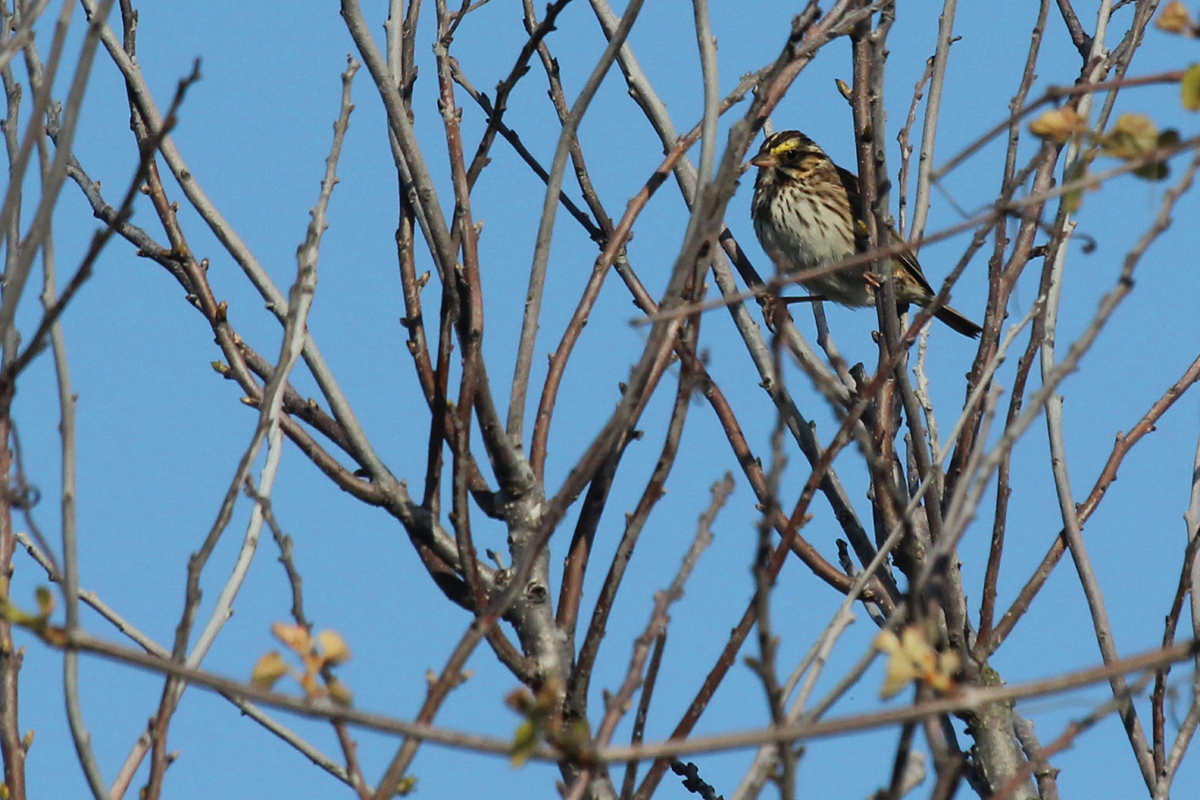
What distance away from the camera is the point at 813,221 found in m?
7.41

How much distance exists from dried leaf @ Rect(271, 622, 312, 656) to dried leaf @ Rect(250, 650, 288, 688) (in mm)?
75

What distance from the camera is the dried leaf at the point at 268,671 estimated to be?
5.58ft

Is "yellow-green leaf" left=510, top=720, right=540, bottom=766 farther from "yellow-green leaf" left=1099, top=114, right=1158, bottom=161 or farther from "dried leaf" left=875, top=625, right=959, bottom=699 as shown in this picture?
Result: "yellow-green leaf" left=1099, top=114, right=1158, bottom=161

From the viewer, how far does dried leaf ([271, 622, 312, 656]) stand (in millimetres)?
1788

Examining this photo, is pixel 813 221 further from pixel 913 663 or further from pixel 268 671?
pixel 268 671

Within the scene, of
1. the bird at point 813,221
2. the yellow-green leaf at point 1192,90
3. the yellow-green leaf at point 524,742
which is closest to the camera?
the yellow-green leaf at point 524,742

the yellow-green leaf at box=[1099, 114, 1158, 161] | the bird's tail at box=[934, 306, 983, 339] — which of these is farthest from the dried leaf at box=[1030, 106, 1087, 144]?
the bird's tail at box=[934, 306, 983, 339]

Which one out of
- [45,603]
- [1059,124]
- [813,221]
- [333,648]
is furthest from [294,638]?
[813,221]

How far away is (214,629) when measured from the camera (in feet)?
8.41

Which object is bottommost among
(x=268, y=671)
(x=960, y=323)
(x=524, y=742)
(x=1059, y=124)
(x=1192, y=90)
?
(x=524, y=742)

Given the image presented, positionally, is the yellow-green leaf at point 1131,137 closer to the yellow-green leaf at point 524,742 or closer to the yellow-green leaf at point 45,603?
the yellow-green leaf at point 524,742

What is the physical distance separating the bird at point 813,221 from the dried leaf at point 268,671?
18.5ft

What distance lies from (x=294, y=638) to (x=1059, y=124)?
116 cm

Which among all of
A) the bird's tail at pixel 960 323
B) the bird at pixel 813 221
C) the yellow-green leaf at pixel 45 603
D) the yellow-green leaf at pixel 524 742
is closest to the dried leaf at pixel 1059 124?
the yellow-green leaf at pixel 524 742
